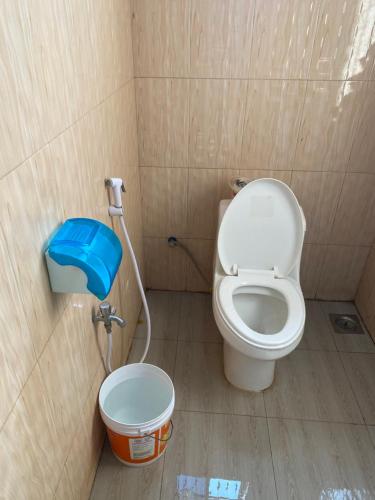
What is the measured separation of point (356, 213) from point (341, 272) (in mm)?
357

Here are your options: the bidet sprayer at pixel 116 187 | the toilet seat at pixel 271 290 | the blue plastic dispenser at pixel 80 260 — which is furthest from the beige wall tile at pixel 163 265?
the blue plastic dispenser at pixel 80 260

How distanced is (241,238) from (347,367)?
802 millimetres

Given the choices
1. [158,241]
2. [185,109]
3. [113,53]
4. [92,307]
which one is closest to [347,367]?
[158,241]

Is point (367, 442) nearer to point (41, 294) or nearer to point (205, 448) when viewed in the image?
point (205, 448)

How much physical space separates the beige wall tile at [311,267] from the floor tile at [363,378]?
435mm

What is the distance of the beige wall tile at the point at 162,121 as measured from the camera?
167cm

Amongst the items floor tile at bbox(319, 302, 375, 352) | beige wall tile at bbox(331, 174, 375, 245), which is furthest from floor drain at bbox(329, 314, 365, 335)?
beige wall tile at bbox(331, 174, 375, 245)

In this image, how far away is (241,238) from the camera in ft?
5.52

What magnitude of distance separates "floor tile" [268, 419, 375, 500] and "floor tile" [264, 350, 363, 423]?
0.05 m

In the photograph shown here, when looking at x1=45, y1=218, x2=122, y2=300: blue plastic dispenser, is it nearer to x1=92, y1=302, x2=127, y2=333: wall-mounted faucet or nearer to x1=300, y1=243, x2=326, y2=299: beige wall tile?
x1=92, y1=302, x2=127, y2=333: wall-mounted faucet

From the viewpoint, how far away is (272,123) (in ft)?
5.65

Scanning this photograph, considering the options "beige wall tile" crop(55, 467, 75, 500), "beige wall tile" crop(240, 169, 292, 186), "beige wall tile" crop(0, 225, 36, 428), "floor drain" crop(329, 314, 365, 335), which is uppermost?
"beige wall tile" crop(0, 225, 36, 428)

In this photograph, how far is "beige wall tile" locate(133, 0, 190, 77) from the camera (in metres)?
1.52

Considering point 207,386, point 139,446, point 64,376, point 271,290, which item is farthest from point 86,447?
point 271,290
